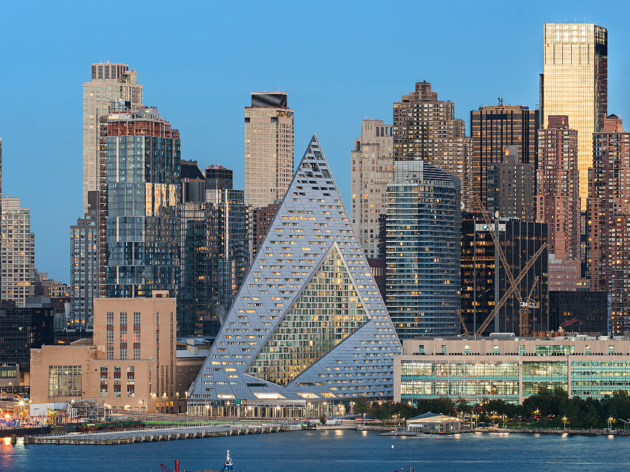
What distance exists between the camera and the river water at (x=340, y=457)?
177m

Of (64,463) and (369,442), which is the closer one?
(64,463)

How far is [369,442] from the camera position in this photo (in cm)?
19962

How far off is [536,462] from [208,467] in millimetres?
40871

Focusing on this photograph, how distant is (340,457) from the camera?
185m

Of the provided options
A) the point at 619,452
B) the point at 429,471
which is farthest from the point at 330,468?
the point at 619,452

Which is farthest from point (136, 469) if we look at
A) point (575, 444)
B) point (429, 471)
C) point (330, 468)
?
point (575, 444)

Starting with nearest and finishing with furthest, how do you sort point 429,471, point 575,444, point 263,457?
point 429,471
point 263,457
point 575,444

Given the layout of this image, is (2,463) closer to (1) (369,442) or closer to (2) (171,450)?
(2) (171,450)

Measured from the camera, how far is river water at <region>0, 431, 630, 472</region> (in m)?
177

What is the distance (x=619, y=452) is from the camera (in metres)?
188

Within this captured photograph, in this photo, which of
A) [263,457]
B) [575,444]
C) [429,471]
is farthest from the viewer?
[575,444]

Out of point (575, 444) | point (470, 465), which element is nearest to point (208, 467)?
point (470, 465)

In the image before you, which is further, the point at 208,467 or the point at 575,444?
the point at 575,444

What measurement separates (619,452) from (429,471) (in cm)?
3041
